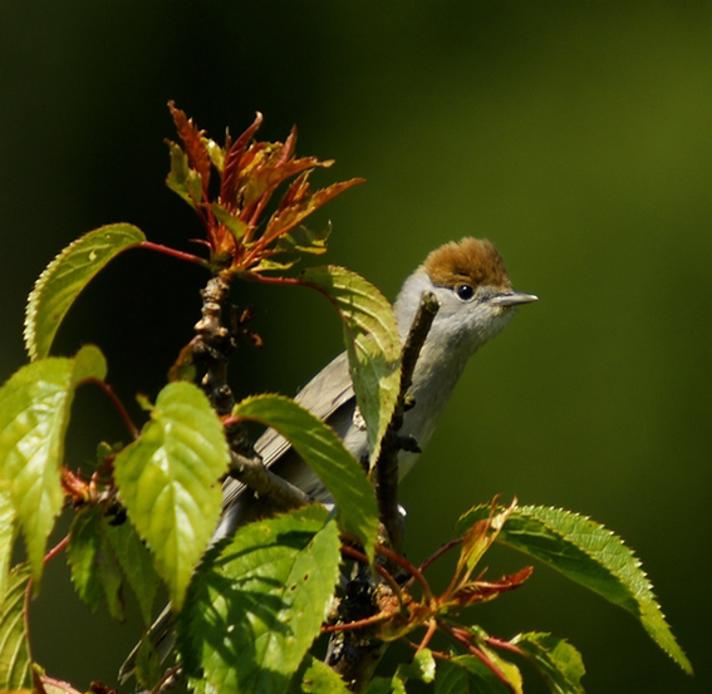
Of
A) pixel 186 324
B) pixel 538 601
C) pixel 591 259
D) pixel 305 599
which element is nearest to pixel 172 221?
pixel 186 324

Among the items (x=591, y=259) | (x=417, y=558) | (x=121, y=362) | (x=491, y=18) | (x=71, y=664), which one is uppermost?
(x=491, y=18)

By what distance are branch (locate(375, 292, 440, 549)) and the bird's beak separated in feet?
6.32

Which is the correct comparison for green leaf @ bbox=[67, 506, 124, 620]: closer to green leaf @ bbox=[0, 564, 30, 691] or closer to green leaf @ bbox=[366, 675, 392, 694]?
green leaf @ bbox=[0, 564, 30, 691]

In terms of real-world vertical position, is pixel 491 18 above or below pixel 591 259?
above

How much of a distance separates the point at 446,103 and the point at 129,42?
1694mm

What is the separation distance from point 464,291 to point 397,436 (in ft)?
6.67

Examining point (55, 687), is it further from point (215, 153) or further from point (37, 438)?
point (215, 153)

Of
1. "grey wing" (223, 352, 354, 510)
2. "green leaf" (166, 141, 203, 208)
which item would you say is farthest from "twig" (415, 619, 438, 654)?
"grey wing" (223, 352, 354, 510)

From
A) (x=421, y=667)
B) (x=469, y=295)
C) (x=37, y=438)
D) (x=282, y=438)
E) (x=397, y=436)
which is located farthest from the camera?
(x=469, y=295)

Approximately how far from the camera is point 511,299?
387 centimetres

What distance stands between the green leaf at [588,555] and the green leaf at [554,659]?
88 millimetres

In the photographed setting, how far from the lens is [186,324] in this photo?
23.4ft

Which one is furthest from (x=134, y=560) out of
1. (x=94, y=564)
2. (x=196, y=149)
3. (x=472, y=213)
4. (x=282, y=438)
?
(x=472, y=213)

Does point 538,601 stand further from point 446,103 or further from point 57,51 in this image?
point 57,51
